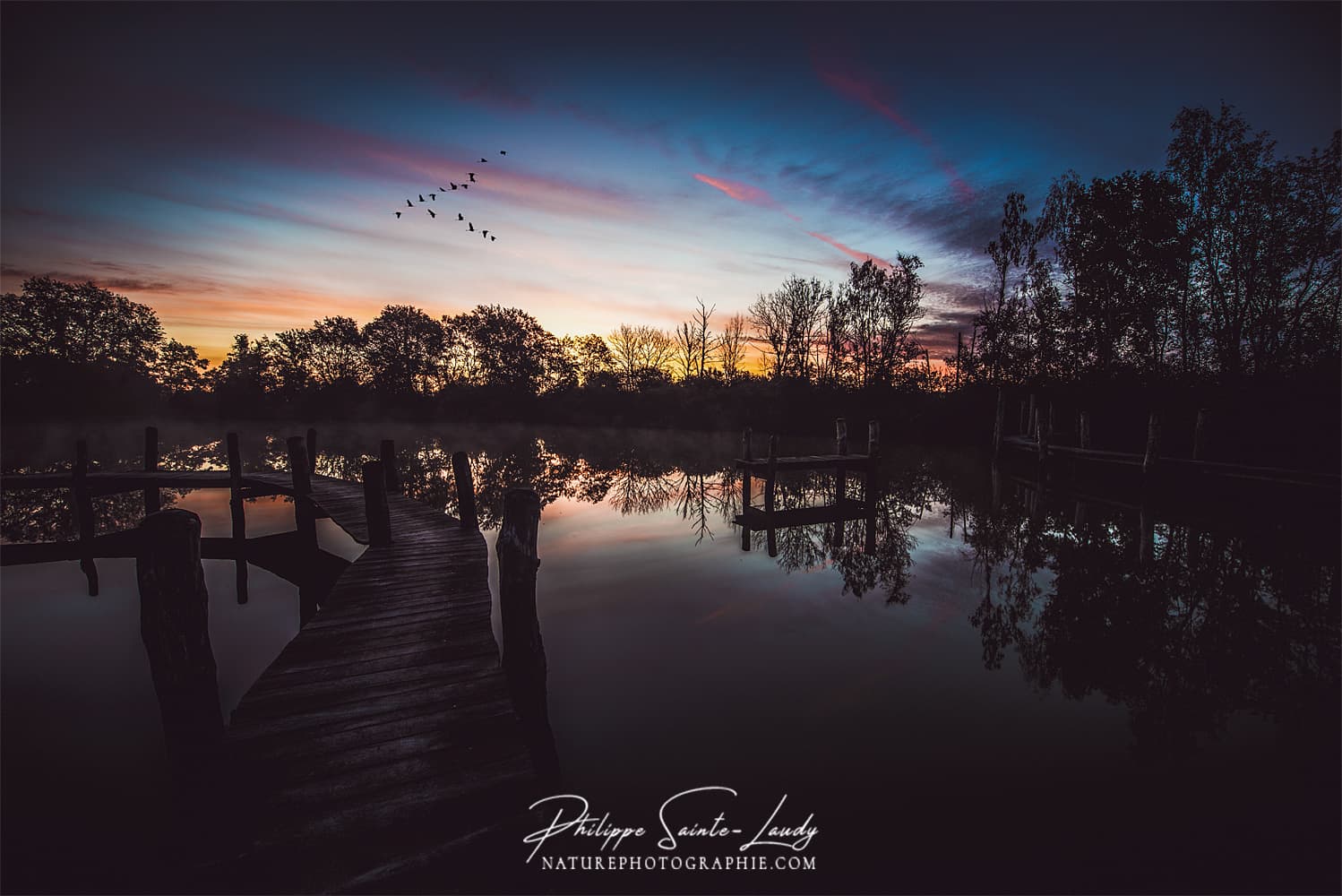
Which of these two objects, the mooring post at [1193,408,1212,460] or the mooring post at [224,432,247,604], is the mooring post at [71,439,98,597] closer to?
the mooring post at [224,432,247,604]

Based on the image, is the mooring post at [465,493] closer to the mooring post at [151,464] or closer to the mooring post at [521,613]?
the mooring post at [521,613]

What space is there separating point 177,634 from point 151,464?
19223 mm

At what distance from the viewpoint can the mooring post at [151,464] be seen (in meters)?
14.7

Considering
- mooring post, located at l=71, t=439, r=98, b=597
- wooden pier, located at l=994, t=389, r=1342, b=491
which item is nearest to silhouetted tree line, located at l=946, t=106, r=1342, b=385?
wooden pier, located at l=994, t=389, r=1342, b=491

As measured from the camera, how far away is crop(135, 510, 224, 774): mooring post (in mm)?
2895

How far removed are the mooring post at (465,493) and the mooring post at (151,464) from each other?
450 inches

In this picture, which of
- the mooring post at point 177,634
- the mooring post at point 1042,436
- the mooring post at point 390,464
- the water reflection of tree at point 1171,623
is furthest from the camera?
the mooring post at point 1042,436

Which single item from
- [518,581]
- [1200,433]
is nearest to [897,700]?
[518,581]

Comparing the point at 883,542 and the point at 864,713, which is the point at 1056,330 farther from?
the point at 864,713

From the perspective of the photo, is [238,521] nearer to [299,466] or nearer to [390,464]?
[390,464]

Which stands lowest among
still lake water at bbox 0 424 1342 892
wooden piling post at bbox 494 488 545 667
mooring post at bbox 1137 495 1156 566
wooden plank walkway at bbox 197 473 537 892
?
still lake water at bbox 0 424 1342 892

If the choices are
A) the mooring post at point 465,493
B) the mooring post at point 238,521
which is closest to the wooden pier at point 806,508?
the mooring post at point 465,493

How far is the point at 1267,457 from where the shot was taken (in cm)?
1720

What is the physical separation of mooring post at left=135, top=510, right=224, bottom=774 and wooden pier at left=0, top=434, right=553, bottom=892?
24 centimetres
